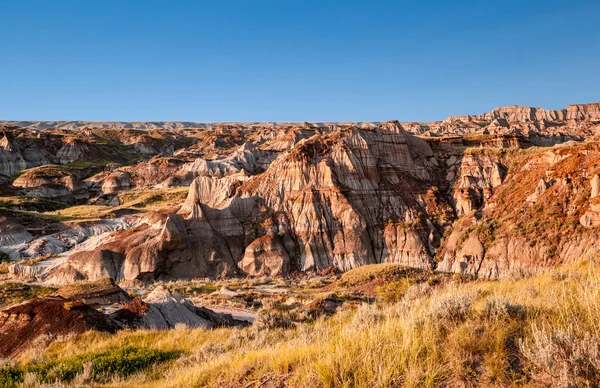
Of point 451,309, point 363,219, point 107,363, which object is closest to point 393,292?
point 107,363

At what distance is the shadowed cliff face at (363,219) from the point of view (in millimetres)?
36594

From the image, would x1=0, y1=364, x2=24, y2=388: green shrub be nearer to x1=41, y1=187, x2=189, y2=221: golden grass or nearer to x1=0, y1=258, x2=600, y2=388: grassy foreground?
x1=0, y1=258, x2=600, y2=388: grassy foreground

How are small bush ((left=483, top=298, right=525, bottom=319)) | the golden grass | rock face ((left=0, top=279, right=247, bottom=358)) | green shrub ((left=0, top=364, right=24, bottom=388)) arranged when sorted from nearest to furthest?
small bush ((left=483, top=298, right=525, bottom=319)) → green shrub ((left=0, top=364, right=24, bottom=388)) → rock face ((left=0, top=279, right=247, bottom=358)) → the golden grass

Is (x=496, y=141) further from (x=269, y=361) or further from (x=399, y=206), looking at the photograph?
(x=269, y=361)

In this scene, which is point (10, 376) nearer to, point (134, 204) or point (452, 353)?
point (452, 353)

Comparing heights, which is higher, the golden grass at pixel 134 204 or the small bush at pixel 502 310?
the golden grass at pixel 134 204

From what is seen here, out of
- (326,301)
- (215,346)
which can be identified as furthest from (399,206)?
(215,346)

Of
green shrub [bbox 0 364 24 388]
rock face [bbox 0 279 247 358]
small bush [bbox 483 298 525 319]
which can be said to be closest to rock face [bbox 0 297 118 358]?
rock face [bbox 0 279 247 358]

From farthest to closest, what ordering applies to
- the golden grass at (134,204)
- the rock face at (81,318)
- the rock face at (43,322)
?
1. the golden grass at (134,204)
2. the rock face at (81,318)
3. the rock face at (43,322)

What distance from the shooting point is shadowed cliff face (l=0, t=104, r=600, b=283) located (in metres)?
36.6

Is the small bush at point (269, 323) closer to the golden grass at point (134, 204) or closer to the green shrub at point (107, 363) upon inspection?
the green shrub at point (107, 363)

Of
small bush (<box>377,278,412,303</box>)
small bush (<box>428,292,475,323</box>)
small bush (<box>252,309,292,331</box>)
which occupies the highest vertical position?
small bush (<box>428,292,475,323</box>)

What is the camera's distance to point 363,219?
44.3m

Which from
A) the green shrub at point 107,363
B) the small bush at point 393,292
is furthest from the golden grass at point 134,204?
the green shrub at point 107,363
